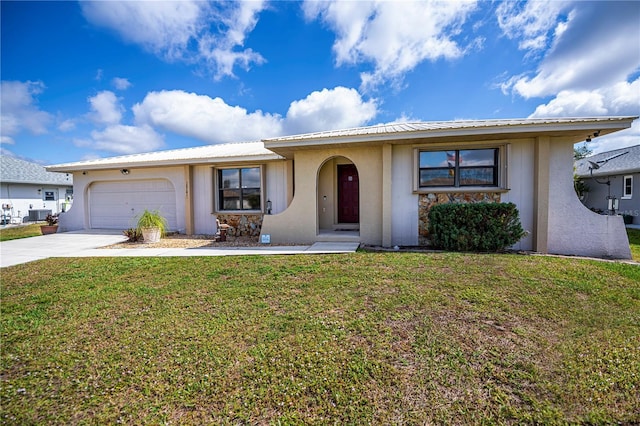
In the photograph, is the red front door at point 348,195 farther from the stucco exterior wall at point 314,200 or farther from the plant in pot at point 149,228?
the plant in pot at point 149,228

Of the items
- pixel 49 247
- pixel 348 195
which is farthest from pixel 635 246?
pixel 49 247

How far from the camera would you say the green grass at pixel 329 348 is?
2062 mm

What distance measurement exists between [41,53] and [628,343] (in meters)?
15.3

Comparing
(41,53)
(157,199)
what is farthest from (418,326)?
(41,53)

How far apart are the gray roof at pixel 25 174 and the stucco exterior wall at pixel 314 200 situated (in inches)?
873

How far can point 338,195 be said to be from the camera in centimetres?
1003

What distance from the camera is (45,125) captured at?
44.4 feet

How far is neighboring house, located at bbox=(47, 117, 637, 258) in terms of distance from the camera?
22.3 ft

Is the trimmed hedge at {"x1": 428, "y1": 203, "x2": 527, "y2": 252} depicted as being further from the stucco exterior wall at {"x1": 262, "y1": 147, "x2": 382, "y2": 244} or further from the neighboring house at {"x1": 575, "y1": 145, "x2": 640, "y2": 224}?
the neighboring house at {"x1": 575, "y1": 145, "x2": 640, "y2": 224}

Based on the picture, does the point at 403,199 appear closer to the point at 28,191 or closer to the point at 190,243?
the point at 190,243

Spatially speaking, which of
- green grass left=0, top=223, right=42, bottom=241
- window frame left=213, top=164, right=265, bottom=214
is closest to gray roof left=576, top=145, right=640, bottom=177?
window frame left=213, top=164, right=265, bottom=214

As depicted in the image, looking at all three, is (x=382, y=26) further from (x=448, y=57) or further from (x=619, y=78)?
(x=619, y=78)

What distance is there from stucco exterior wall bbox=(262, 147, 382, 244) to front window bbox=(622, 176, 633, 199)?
16.5 metres

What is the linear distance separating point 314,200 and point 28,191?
24.6 m
